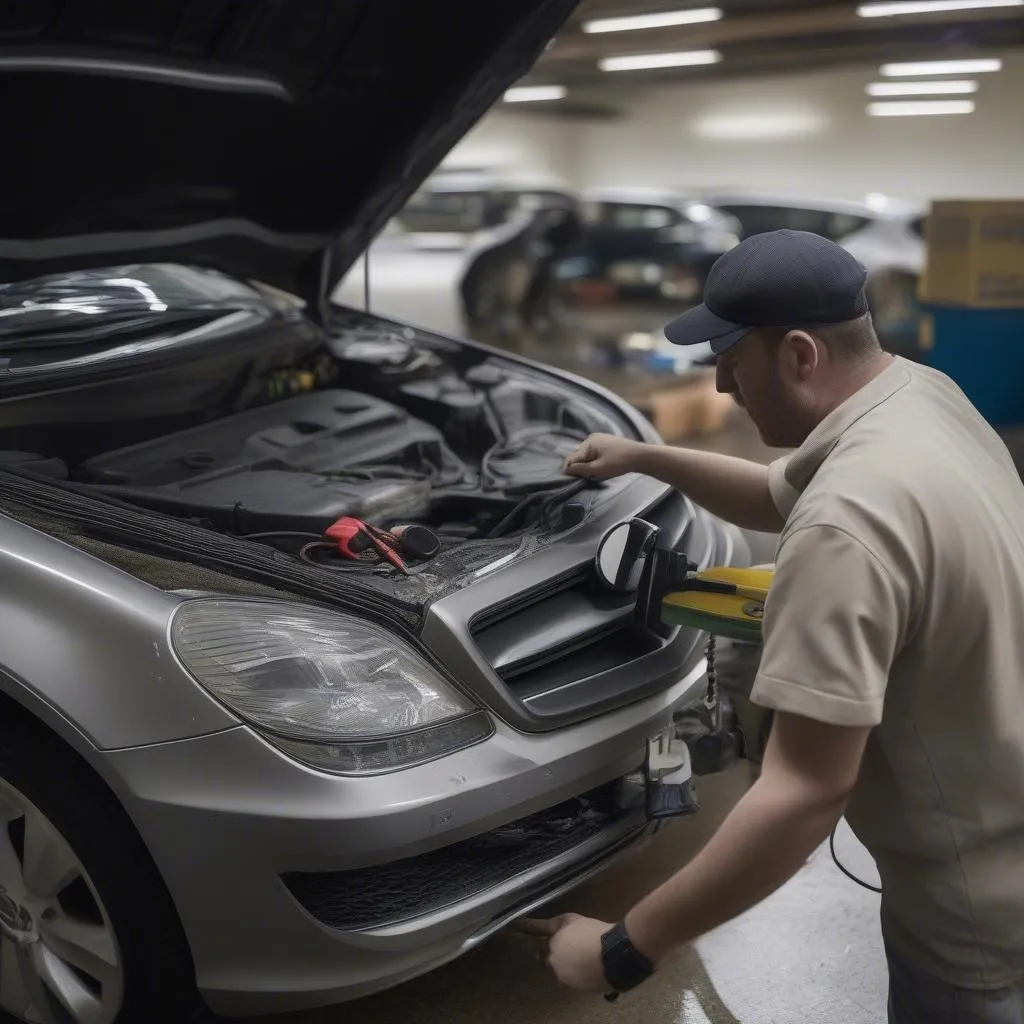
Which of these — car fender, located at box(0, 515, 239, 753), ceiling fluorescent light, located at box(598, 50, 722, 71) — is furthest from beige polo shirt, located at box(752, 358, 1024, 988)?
ceiling fluorescent light, located at box(598, 50, 722, 71)

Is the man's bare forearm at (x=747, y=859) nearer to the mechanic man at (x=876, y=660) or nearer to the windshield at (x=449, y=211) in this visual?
the mechanic man at (x=876, y=660)

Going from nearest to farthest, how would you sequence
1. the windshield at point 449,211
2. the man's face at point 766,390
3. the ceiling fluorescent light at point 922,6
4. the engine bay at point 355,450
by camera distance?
1. the man's face at point 766,390
2. the engine bay at point 355,450
3. the ceiling fluorescent light at point 922,6
4. the windshield at point 449,211

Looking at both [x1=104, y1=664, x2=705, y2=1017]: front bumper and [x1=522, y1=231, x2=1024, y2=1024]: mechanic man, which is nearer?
[x1=522, y1=231, x2=1024, y2=1024]: mechanic man

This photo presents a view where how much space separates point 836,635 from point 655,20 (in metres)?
8.13

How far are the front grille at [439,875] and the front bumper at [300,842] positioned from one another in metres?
0.01

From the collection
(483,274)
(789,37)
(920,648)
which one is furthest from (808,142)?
(920,648)

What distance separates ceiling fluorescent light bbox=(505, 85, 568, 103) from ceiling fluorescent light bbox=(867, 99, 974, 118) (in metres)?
3.60

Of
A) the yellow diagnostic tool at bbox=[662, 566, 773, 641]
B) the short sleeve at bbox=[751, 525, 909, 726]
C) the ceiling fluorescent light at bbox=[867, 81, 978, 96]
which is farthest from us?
the ceiling fluorescent light at bbox=[867, 81, 978, 96]

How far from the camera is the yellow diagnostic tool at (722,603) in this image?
1.55 metres

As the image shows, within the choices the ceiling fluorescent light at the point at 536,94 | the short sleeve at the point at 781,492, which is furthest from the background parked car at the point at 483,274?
the short sleeve at the point at 781,492

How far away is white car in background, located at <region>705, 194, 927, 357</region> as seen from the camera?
7.03 m

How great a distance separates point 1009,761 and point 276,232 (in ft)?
6.68

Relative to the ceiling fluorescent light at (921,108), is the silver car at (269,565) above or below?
below

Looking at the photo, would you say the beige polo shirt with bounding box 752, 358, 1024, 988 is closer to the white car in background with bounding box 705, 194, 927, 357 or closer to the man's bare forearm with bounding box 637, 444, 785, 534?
the man's bare forearm with bounding box 637, 444, 785, 534
